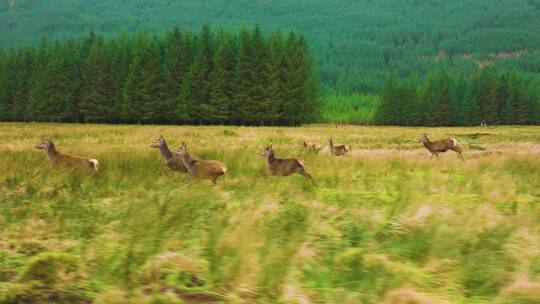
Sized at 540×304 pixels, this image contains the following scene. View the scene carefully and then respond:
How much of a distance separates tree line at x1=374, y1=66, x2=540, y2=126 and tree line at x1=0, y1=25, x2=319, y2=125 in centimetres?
3152

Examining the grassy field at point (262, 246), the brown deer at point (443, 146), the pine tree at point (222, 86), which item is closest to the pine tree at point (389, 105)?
the pine tree at point (222, 86)

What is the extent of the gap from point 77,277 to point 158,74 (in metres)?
59.2

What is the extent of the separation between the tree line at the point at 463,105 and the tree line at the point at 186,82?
31523 millimetres

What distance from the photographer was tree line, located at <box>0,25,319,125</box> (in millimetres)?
58438

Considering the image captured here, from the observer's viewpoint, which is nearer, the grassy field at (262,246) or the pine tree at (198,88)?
the grassy field at (262,246)

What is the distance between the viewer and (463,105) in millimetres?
90375

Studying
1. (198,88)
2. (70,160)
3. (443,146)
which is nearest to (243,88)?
(198,88)

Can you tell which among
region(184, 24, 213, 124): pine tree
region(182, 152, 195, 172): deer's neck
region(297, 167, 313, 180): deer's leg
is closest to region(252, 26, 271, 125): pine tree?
region(184, 24, 213, 124): pine tree

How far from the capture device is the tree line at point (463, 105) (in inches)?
3438

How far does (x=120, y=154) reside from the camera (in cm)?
1059

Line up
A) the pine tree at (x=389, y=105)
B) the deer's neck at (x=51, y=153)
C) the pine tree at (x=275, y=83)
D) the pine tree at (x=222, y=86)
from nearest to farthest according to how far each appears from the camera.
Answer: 1. the deer's neck at (x=51, y=153)
2. the pine tree at (x=222, y=86)
3. the pine tree at (x=275, y=83)
4. the pine tree at (x=389, y=105)

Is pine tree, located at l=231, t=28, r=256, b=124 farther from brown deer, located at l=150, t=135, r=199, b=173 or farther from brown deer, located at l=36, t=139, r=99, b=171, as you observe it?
brown deer, located at l=36, t=139, r=99, b=171

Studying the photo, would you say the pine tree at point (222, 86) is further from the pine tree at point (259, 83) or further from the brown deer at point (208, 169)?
the brown deer at point (208, 169)

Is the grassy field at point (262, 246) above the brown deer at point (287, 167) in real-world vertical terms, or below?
below
